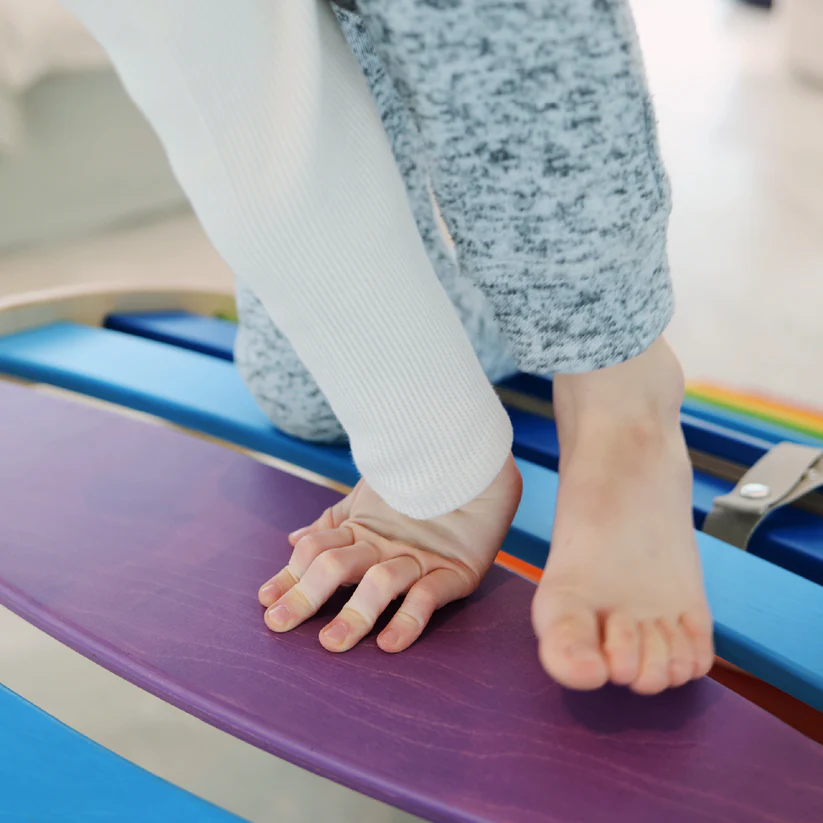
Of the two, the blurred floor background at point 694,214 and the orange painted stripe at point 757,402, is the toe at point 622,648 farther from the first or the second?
the blurred floor background at point 694,214

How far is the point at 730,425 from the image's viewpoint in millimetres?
882

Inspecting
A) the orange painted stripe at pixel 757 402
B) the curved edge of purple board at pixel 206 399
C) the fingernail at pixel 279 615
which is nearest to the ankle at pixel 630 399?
the curved edge of purple board at pixel 206 399

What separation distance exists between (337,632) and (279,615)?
4 centimetres

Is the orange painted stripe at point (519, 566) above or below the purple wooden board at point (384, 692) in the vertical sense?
below

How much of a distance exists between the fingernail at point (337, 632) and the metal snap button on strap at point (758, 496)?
32cm

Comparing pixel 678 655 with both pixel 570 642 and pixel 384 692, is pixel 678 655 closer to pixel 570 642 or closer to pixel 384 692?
pixel 570 642

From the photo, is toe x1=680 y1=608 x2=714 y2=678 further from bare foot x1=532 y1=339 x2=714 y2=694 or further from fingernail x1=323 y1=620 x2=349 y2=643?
fingernail x1=323 y1=620 x2=349 y2=643

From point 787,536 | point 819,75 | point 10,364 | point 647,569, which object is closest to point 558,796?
point 647,569

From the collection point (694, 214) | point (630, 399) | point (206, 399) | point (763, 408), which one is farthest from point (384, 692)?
point (694, 214)

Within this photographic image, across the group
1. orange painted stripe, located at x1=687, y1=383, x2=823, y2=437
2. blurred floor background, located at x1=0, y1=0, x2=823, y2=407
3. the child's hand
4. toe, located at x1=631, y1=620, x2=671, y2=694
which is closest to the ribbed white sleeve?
the child's hand

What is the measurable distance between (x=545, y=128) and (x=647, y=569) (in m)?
0.26

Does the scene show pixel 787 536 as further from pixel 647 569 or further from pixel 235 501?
pixel 235 501

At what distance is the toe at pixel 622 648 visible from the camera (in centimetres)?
48

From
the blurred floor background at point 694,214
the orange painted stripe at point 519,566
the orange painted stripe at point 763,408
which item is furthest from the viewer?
the blurred floor background at point 694,214
